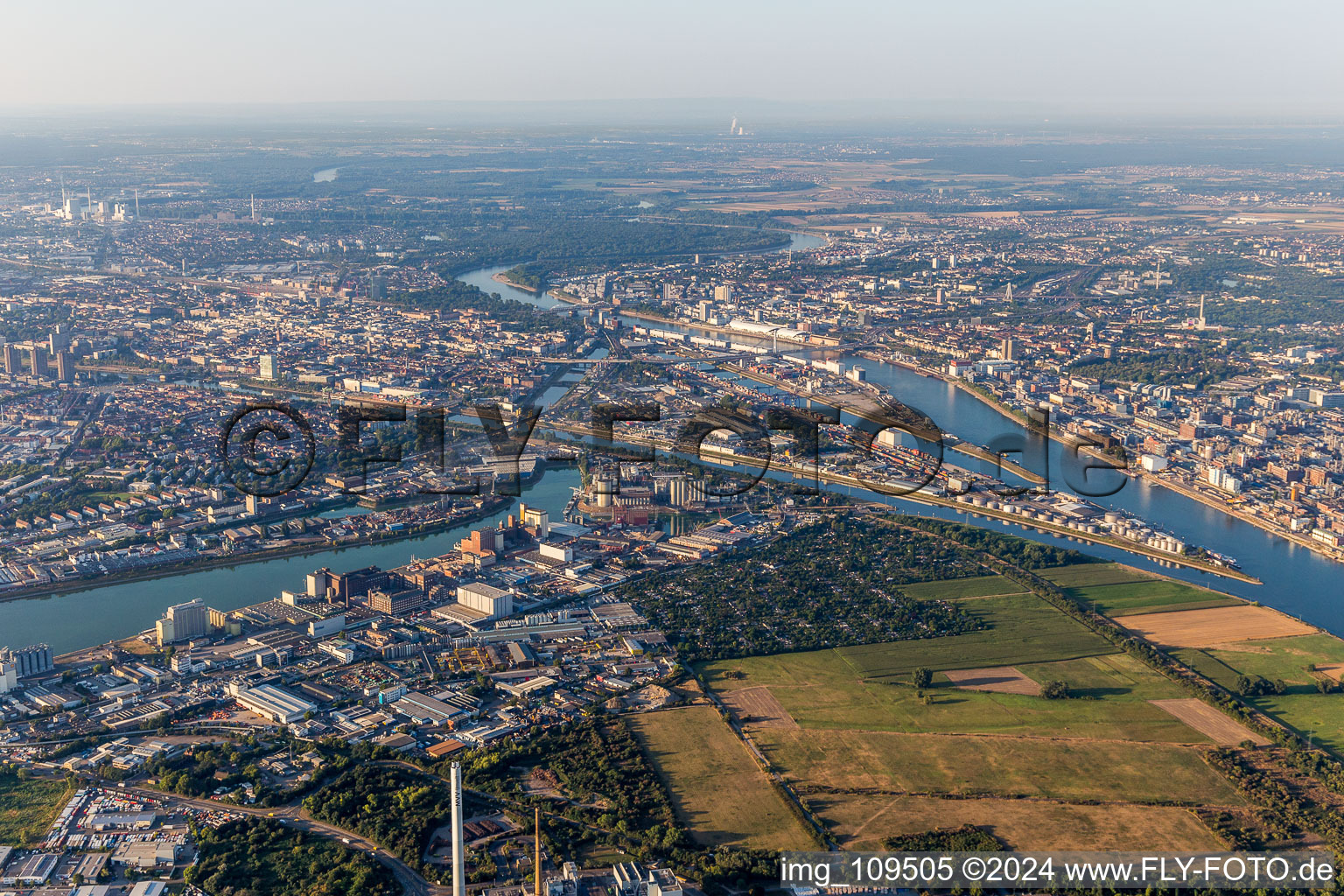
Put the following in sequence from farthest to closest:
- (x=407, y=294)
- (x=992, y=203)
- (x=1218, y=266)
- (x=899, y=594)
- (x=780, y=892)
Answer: (x=992, y=203) < (x=1218, y=266) < (x=407, y=294) < (x=899, y=594) < (x=780, y=892)

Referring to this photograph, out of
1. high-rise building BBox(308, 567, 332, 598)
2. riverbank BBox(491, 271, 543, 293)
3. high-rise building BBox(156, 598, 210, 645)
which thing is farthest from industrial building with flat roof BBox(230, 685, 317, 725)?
riverbank BBox(491, 271, 543, 293)

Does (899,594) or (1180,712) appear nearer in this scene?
(1180,712)

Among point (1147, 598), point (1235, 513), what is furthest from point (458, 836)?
point (1235, 513)

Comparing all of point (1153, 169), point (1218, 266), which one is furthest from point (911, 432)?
point (1153, 169)

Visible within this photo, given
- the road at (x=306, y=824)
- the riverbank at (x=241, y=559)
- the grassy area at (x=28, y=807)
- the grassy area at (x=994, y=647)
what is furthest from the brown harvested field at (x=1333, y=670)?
the grassy area at (x=28, y=807)

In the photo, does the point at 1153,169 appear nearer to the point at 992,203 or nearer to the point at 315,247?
the point at 992,203

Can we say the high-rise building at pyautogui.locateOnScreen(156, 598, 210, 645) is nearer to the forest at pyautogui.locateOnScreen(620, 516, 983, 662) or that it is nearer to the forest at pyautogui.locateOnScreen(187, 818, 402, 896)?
the forest at pyautogui.locateOnScreen(187, 818, 402, 896)
